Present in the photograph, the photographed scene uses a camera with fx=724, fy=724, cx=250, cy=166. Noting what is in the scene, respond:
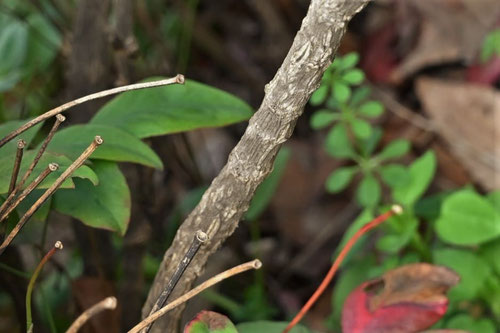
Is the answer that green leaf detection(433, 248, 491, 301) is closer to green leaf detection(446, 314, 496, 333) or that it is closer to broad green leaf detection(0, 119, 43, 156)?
A: green leaf detection(446, 314, 496, 333)

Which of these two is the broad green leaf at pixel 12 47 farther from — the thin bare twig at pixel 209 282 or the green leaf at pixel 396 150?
the thin bare twig at pixel 209 282

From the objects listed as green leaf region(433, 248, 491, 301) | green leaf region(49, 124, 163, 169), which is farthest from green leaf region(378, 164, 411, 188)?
green leaf region(49, 124, 163, 169)

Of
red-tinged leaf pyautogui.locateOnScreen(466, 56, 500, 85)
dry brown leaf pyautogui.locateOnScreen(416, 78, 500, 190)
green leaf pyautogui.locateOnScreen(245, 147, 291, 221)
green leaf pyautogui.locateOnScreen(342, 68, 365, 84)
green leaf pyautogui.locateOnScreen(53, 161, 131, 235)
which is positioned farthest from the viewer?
red-tinged leaf pyautogui.locateOnScreen(466, 56, 500, 85)

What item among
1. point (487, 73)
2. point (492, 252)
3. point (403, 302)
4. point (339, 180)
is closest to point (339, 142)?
point (339, 180)

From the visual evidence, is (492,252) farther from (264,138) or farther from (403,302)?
(264,138)

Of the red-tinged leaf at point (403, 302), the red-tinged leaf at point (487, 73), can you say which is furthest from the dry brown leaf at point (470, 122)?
the red-tinged leaf at point (403, 302)

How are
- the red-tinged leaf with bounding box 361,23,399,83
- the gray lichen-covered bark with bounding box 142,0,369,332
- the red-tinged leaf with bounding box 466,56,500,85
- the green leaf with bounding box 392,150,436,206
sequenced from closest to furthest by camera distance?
the gray lichen-covered bark with bounding box 142,0,369,332 < the green leaf with bounding box 392,150,436,206 < the red-tinged leaf with bounding box 466,56,500,85 < the red-tinged leaf with bounding box 361,23,399,83
